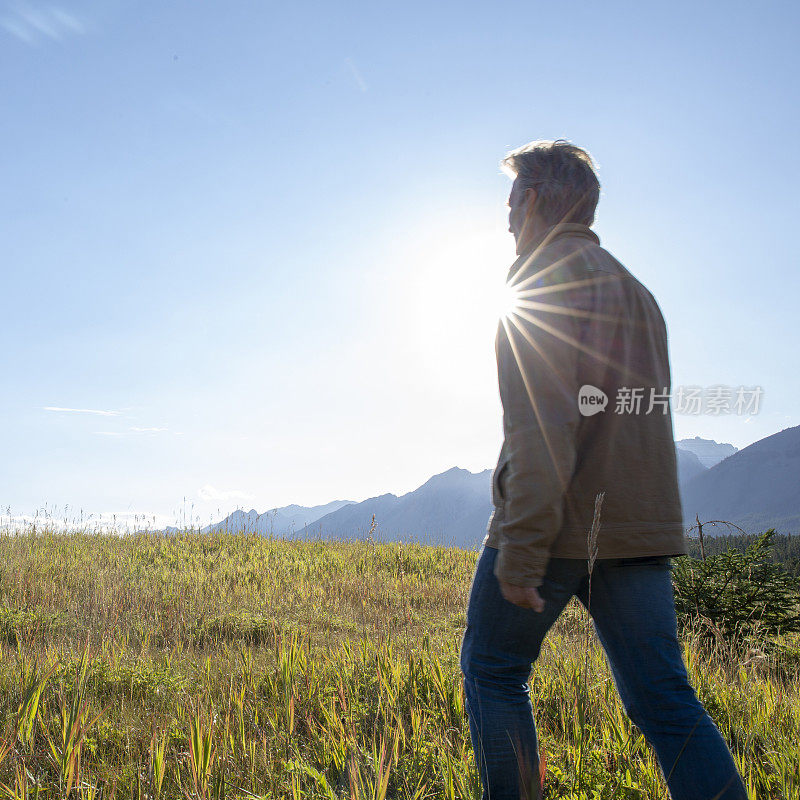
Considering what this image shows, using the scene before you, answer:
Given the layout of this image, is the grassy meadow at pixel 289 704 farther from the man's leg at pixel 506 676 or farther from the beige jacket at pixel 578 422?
the beige jacket at pixel 578 422

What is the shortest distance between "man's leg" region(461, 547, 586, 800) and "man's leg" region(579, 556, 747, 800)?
136 mm

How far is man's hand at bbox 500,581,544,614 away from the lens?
5.64ft

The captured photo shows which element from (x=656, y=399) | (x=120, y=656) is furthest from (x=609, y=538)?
(x=120, y=656)

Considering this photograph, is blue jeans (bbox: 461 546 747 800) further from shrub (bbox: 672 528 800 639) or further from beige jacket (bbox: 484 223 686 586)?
shrub (bbox: 672 528 800 639)

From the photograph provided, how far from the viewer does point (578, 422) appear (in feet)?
5.81

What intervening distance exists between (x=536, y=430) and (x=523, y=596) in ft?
1.71

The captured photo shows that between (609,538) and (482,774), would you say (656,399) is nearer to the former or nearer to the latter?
(609,538)

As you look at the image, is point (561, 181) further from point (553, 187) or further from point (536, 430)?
point (536, 430)

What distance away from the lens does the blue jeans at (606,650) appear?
1.70 metres

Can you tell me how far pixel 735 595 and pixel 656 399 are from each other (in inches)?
167

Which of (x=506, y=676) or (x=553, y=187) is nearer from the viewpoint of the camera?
(x=506, y=676)

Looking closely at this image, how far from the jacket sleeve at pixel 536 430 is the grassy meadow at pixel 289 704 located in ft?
2.73

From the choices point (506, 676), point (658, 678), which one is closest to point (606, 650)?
point (658, 678)

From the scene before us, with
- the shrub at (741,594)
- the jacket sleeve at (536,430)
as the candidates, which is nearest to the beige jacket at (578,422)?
the jacket sleeve at (536,430)
